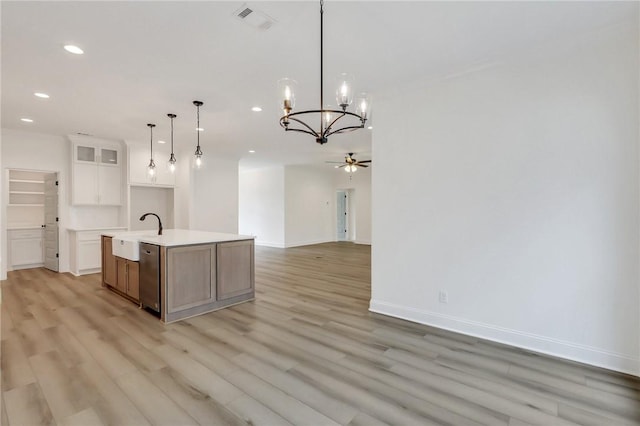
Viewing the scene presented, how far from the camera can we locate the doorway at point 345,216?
12.4 m

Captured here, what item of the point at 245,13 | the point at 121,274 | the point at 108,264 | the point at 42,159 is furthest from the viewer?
the point at 42,159

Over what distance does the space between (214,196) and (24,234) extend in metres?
3.88

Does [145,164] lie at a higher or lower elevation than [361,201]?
higher

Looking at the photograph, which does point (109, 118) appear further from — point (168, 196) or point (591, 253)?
point (591, 253)

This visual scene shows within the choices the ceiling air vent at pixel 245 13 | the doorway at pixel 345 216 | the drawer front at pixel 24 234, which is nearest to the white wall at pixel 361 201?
the doorway at pixel 345 216

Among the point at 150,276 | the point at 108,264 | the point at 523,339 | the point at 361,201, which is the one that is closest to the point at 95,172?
the point at 108,264

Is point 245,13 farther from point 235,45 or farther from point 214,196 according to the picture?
point 214,196

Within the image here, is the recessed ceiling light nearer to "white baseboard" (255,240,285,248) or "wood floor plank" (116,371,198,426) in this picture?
"wood floor plank" (116,371,198,426)

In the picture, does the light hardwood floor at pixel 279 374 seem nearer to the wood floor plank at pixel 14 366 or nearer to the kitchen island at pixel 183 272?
the wood floor plank at pixel 14 366

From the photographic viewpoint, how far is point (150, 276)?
12.6 ft

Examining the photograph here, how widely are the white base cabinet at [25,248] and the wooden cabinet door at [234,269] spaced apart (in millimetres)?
5372

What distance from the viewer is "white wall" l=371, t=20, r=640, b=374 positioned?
2.50 m

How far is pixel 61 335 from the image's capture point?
3191mm

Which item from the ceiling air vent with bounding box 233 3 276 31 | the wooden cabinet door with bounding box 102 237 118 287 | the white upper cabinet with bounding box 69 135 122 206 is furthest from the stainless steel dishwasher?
the white upper cabinet with bounding box 69 135 122 206
